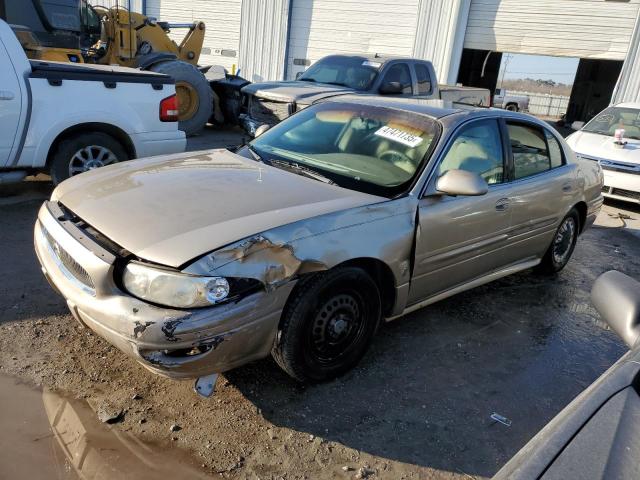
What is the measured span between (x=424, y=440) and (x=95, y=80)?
4.92 metres

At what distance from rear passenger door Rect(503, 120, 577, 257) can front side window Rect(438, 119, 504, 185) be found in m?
0.16

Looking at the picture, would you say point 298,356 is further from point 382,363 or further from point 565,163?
point 565,163

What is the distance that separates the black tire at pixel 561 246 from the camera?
495 centimetres

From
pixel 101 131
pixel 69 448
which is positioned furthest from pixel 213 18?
pixel 69 448

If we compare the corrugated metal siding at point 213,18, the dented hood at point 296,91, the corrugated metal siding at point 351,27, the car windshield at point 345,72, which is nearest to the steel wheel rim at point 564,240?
the dented hood at point 296,91

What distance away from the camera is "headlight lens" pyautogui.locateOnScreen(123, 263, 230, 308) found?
2330mm

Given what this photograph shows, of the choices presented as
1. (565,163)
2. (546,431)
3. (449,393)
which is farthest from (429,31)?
(546,431)

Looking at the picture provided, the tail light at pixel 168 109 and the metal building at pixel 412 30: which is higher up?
the metal building at pixel 412 30

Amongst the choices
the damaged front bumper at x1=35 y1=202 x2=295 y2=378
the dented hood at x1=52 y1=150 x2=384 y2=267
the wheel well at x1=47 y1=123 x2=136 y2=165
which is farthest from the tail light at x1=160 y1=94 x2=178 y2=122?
the damaged front bumper at x1=35 y1=202 x2=295 y2=378

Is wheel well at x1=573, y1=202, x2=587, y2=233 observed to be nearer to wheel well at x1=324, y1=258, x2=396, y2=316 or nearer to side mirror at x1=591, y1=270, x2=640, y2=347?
wheel well at x1=324, y1=258, x2=396, y2=316

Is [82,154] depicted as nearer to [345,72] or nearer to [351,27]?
[345,72]

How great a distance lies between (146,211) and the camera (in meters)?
2.71

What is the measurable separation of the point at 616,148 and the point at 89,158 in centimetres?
772

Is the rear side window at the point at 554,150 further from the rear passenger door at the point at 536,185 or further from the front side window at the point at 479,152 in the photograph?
the front side window at the point at 479,152
